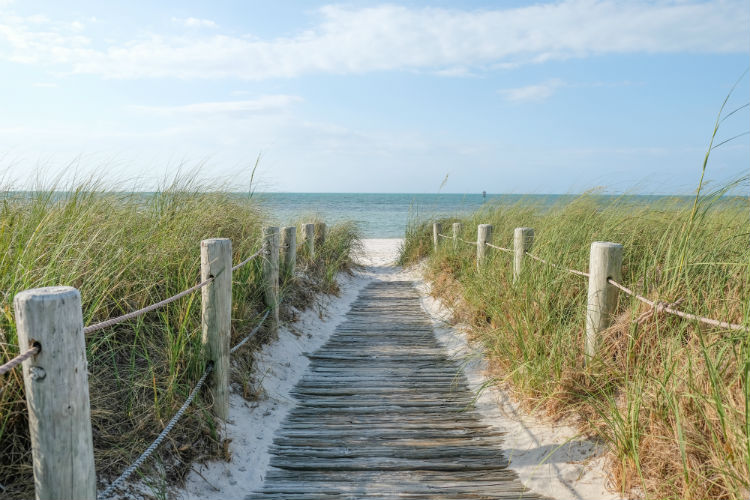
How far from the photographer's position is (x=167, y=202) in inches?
204

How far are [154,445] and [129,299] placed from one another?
1.40 meters

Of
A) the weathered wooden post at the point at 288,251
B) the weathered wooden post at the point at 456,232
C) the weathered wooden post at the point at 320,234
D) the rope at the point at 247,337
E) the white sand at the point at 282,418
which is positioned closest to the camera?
the white sand at the point at 282,418

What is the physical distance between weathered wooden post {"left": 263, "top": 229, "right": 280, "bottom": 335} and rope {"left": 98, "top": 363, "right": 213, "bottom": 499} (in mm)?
1664

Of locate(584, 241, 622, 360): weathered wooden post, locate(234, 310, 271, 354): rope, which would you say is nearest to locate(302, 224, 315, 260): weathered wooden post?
locate(234, 310, 271, 354): rope

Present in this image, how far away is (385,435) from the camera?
3371 millimetres

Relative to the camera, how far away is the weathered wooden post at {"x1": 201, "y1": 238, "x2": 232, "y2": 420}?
3.15 m

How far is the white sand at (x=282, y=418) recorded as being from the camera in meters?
2.72

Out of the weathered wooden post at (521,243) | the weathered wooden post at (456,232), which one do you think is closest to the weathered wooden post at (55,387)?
the weathered wooden post at (521,243)

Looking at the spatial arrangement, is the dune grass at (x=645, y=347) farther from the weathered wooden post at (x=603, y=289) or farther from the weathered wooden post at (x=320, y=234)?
the weathered wooden post at (x=320, y=234)

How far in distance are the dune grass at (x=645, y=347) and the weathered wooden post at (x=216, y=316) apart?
191cm

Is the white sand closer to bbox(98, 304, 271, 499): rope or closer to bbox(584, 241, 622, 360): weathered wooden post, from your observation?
bbox(98, 304, 271, 499): rope

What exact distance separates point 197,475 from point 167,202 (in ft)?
10.6

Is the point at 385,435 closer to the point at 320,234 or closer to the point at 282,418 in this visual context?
the point at 282,418

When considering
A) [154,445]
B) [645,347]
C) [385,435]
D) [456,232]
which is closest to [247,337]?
[385,435]
